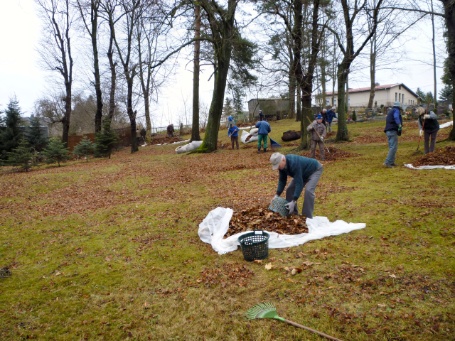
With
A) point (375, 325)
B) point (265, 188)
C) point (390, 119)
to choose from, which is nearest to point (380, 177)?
point (390, 119)

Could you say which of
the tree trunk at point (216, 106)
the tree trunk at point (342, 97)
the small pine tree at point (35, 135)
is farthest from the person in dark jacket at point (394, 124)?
the small pine tree at point (35, 135)

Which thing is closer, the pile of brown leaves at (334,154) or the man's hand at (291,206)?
the man's hand at (291,206)

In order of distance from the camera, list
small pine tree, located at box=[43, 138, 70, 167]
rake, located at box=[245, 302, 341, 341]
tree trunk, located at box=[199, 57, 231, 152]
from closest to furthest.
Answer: rake, located at box=[245, 302, 341, 341], tree trunk, located at box=[199, 57, 231, 152], small pine tree, located at box=[43, 138, 70, 167]

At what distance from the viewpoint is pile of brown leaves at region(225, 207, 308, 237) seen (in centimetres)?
480

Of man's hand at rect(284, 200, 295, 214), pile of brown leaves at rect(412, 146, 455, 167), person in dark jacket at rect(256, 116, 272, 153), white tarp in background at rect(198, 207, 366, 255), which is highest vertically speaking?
person in dark jacket at rect(256, 116, 272, 153)

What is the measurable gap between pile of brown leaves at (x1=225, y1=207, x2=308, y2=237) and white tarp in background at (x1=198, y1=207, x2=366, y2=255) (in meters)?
0.09

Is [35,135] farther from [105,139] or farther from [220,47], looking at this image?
[220,47]

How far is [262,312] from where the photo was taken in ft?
9.96

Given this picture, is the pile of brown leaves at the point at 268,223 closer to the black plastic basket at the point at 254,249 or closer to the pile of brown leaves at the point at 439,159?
the black plastic basket at the point at 254,249

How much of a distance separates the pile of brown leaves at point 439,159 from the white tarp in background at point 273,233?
480cm

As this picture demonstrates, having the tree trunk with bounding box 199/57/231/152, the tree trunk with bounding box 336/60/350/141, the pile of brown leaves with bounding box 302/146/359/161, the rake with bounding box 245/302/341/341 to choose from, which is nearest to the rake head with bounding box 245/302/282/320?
the rake with bounding box 245/302/341/341

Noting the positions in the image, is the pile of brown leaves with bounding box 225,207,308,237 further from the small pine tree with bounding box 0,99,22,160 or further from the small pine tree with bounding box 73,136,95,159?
the small pine tree with bounding box 0,99,22,160

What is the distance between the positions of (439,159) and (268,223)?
6056 millimetres

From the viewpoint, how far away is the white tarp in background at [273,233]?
451 cm
